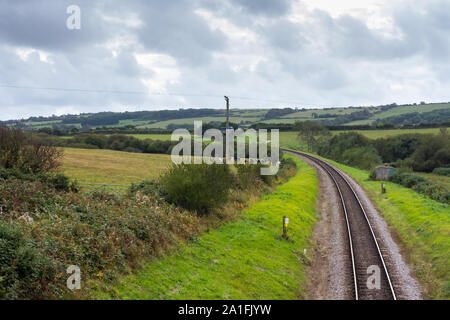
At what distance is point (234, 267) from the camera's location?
16.4 metres

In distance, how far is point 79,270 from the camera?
11141 mm

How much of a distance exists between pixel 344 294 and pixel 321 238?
Result: 9053 mm

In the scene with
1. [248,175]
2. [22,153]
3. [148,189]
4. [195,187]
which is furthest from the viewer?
[248,175]

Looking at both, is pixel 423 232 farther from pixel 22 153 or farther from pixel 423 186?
pixel 22 153

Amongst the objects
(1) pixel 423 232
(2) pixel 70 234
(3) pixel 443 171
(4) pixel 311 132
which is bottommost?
(1) pixel 423 232

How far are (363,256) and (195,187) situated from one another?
10389mm

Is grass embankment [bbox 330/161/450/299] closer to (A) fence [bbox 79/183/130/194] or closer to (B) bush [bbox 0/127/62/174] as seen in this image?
(A) fence [bbox 79/183/130/194]

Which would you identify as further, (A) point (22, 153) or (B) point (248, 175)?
(B) point (248, 175)

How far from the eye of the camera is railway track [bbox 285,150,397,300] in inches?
604

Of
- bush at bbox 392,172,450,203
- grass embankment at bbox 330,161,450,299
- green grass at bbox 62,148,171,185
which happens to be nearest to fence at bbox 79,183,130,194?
green grass at bbox 62,148,171,185

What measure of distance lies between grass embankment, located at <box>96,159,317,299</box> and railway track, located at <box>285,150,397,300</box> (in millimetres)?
2564

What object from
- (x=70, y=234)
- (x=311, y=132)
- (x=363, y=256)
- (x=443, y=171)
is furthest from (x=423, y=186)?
(x=311, y=132)
